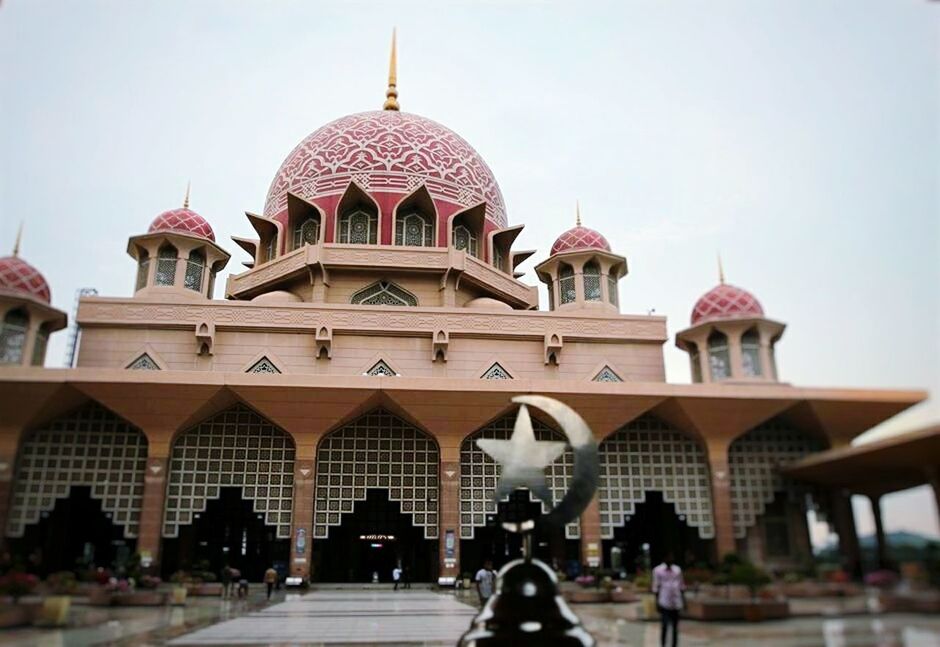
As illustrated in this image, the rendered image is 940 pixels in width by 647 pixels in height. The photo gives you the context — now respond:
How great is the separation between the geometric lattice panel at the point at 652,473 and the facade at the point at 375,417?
53 mm

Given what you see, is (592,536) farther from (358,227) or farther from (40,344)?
(358,227)

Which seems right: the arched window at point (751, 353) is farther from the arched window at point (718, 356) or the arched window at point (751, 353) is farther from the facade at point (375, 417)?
the arched window at point (718, 356)

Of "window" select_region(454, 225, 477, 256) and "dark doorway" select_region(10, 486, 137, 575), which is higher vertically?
"window" select_region(454, 225, 477, 256)

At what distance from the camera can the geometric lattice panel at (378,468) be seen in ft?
57.7

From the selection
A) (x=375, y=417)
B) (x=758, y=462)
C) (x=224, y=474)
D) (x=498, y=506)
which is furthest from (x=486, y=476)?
(x=758, y=462)

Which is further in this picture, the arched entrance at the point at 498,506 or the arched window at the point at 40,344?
the arched entrance at the point at 498,506

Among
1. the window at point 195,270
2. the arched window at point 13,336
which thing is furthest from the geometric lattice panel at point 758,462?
the window at point 195,270

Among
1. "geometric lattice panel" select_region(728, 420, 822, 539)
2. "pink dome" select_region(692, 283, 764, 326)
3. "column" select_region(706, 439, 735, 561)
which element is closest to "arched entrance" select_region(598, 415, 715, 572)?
"column" select_region(706, 439, 735, 561)

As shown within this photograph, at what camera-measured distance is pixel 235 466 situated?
17.3 metres

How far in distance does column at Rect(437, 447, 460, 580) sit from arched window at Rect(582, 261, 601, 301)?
7.69m

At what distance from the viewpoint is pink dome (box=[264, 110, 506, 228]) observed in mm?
24703

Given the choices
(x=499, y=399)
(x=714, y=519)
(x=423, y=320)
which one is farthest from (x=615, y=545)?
(x=423, y=320)

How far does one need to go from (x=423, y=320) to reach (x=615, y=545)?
314 inches

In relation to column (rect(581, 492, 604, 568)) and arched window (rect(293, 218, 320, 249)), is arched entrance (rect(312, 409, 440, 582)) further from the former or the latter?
arched window (rect(293, 218, 320, 249))
